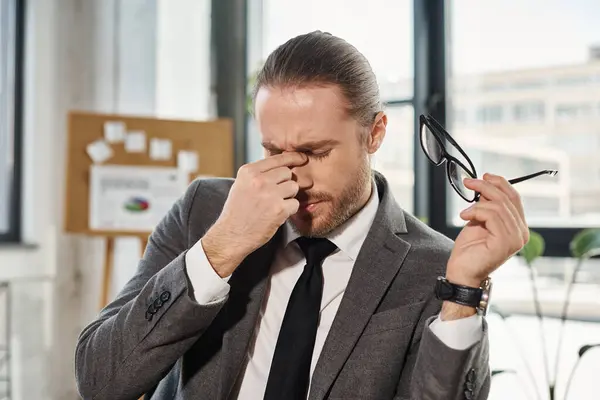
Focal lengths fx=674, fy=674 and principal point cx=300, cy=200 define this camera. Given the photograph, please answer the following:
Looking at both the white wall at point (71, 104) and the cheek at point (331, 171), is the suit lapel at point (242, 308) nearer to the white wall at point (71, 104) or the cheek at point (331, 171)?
the cheek at point (331, 171)

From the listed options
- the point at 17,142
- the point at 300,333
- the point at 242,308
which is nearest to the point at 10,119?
the point at 17,142

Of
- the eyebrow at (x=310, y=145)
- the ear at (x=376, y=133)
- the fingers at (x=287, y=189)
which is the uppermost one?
the ear at (x=376, y=133)

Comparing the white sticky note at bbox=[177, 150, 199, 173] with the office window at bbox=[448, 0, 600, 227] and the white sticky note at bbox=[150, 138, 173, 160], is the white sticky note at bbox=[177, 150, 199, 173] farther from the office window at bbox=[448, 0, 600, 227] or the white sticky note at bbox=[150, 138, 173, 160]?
the office window at bbox=[448, 0, 600, 227]

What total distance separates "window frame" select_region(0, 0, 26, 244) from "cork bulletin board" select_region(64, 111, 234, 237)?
0.59 m

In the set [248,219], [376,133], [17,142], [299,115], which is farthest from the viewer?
[17,142]

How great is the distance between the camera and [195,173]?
112 inches

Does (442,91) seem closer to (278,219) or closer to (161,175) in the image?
(161,175)

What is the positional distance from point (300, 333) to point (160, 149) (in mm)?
1671

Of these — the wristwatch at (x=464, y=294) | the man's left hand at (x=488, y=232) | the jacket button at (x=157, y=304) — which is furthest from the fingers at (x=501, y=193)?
the jacket button at (x=157, y=304)

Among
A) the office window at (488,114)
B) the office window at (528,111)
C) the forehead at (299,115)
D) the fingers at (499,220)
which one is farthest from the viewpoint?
the office window at (488,114)

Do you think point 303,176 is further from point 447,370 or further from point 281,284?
point 447,370

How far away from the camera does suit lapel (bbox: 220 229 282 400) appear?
4.27 feet

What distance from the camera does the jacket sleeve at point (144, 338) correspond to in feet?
4.00

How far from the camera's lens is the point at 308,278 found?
1.36 meters
